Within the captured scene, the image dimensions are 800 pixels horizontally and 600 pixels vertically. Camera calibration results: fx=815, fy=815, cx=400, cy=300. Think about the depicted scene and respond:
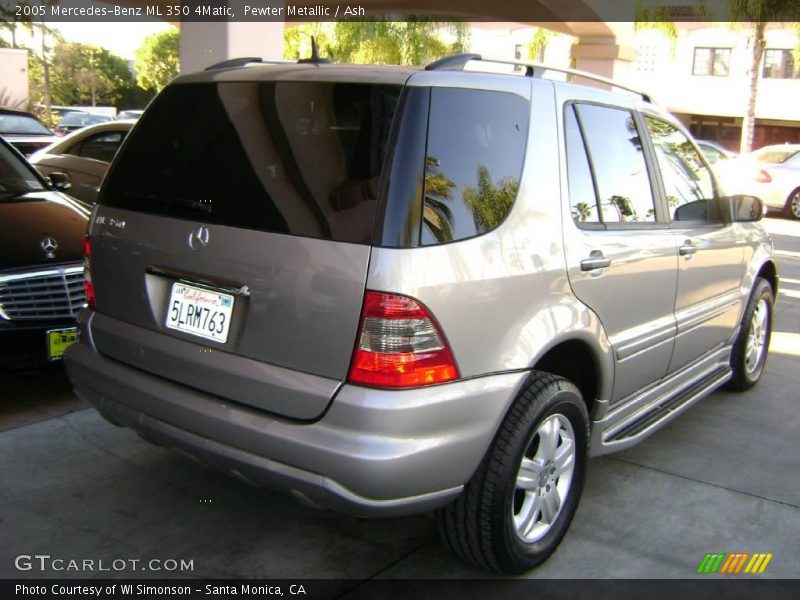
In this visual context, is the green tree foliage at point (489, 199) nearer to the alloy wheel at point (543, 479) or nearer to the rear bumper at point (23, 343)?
the alloy wheel at point (543, 479)

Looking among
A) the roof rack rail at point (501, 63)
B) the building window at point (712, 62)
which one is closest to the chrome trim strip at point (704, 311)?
the roof rack rail at point (501, 63)

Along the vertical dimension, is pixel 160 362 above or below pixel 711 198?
below

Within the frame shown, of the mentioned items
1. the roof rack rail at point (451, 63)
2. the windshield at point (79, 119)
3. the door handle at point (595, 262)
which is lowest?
the door handle at point (595, 262)

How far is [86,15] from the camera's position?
1305 cm

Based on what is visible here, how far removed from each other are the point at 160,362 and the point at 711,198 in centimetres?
306

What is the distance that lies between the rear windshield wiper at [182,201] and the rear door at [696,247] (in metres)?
2.16

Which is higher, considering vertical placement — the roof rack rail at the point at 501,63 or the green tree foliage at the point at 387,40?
the green tree foliage at the point at 387,40

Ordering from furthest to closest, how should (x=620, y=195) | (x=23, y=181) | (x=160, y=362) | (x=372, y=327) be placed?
(x=23, y=181) < (x=620, y=195) < (x=160, y=362) < (x=372, y=327)

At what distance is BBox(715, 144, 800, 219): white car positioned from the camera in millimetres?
16172

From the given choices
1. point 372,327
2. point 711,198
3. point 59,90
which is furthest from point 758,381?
point 59,90

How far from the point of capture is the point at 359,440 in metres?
2.43

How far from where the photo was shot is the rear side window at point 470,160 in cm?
256

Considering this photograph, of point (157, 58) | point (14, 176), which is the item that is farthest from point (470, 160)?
point (157, 58)

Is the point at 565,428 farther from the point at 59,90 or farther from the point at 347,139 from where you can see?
the point at 59,90
